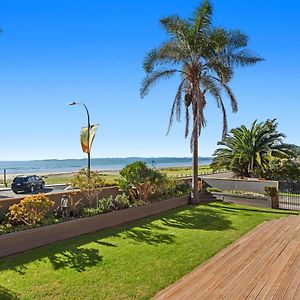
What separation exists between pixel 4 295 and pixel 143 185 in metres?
9.67

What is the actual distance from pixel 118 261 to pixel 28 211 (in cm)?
356

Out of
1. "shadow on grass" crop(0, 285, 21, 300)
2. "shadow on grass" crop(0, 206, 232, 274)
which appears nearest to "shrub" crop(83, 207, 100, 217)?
"shadow on grass" crop(0, 206, 232, 274)

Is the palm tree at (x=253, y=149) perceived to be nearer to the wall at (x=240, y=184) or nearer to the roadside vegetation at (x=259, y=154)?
the roadside vegetation at (x=259, y=154)

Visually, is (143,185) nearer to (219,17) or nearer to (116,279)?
(116,279)

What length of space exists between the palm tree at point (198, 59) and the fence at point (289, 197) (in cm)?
558

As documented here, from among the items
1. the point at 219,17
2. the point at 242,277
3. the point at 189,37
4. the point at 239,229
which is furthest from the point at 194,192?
the point at 242,277

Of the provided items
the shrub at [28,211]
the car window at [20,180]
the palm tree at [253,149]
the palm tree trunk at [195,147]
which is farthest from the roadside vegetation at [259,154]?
the shrub at [28,211]

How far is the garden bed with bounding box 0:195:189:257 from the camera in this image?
8852mm

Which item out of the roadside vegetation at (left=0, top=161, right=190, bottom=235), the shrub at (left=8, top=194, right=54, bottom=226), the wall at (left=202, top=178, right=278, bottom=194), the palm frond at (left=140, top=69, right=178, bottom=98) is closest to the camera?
the shrub at (left=8, top=194, right=54, bottom=226)

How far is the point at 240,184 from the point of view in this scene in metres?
21.6

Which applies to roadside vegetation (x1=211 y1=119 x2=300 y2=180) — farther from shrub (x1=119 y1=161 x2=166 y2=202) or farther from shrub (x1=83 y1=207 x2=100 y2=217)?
shrub (x1=83 y1=207 x2=100 y2=217)

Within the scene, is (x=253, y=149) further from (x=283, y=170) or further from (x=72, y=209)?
(x=72, y=209)

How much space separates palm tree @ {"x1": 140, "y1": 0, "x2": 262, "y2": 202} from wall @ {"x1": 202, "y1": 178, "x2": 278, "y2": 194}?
5.18m

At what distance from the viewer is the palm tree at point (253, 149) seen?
88.0 feet
